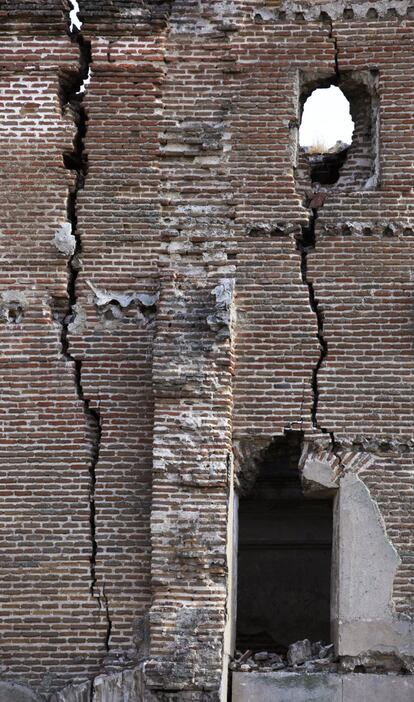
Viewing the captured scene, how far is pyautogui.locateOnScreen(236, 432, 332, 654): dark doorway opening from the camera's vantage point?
15391 millimetres

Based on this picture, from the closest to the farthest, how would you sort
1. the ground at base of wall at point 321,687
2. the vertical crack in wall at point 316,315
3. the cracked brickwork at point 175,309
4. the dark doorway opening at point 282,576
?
the ground at base of wall at point 321,687 < the cracked brickwork at point 175,309 < the vertical crack in wall at point 316,315 < the dark doorway opening at point 282,576

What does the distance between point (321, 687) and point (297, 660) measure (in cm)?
38

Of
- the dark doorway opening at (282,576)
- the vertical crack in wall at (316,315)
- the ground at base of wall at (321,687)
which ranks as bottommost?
the ground at base of wall at (321,687)

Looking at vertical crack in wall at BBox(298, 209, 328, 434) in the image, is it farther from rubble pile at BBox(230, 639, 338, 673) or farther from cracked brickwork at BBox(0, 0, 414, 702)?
rubble pile at BBox(230, 639, 338, 673)

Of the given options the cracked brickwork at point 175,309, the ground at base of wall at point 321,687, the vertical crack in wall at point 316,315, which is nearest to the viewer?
the ground at base of wall at point 321,687

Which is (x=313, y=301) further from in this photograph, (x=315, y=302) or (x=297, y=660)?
(x=297, y=660)

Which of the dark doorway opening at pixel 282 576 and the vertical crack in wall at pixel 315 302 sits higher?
the vertical crack in wall at pixel 315 302

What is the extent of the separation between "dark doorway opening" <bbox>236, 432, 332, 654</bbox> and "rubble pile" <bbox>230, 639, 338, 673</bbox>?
351cm

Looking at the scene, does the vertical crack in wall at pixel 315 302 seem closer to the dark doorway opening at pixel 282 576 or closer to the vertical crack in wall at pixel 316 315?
the vertical crack in wall at pixel 316 315

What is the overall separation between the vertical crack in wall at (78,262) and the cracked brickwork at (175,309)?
0.07ft

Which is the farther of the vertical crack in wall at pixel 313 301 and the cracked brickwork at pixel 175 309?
the vertical crack in wall at pixel 313 301

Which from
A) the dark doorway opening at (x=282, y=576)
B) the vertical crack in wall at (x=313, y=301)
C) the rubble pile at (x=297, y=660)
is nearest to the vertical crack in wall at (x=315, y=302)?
the vertical crack in wall at (x=313, y=301)

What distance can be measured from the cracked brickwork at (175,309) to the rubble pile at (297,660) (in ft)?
1.60

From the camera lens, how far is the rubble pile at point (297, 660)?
11.4m
